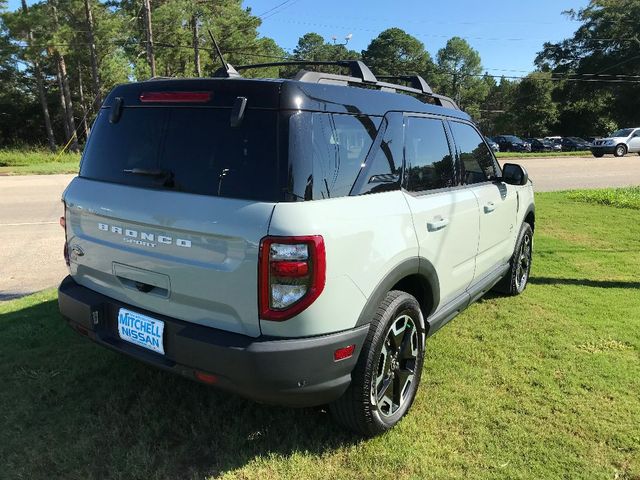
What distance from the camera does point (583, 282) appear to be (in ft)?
18.9

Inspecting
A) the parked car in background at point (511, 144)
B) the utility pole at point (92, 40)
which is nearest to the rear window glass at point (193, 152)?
the utility pole at point (92, 40)

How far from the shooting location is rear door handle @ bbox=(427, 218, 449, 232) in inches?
122

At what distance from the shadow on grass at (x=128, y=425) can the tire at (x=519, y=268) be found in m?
2.85

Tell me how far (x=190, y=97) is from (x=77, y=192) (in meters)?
1.02

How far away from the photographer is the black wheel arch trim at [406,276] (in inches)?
102

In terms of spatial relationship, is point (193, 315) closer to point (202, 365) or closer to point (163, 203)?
point (202, 365)

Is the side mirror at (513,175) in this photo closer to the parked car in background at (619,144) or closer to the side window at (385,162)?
the side window at (385,162)

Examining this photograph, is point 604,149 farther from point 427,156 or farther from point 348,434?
point 348,434

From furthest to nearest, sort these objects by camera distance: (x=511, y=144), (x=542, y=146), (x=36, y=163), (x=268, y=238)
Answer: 1. (x=511, y=144)
2. (x=542, y=146)
3. (x=36, y=163)
4. (x=268, y=238)

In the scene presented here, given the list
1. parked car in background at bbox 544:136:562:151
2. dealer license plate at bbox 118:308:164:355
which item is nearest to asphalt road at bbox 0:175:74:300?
dealer license plate at bbox 118:308:164:355

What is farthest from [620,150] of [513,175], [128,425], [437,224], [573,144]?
[128,425]

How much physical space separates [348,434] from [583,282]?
4.02 metres

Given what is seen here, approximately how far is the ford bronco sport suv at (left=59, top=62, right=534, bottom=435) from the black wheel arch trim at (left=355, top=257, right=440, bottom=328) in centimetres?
1

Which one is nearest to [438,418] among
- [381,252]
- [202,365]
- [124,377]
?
[381,252]
